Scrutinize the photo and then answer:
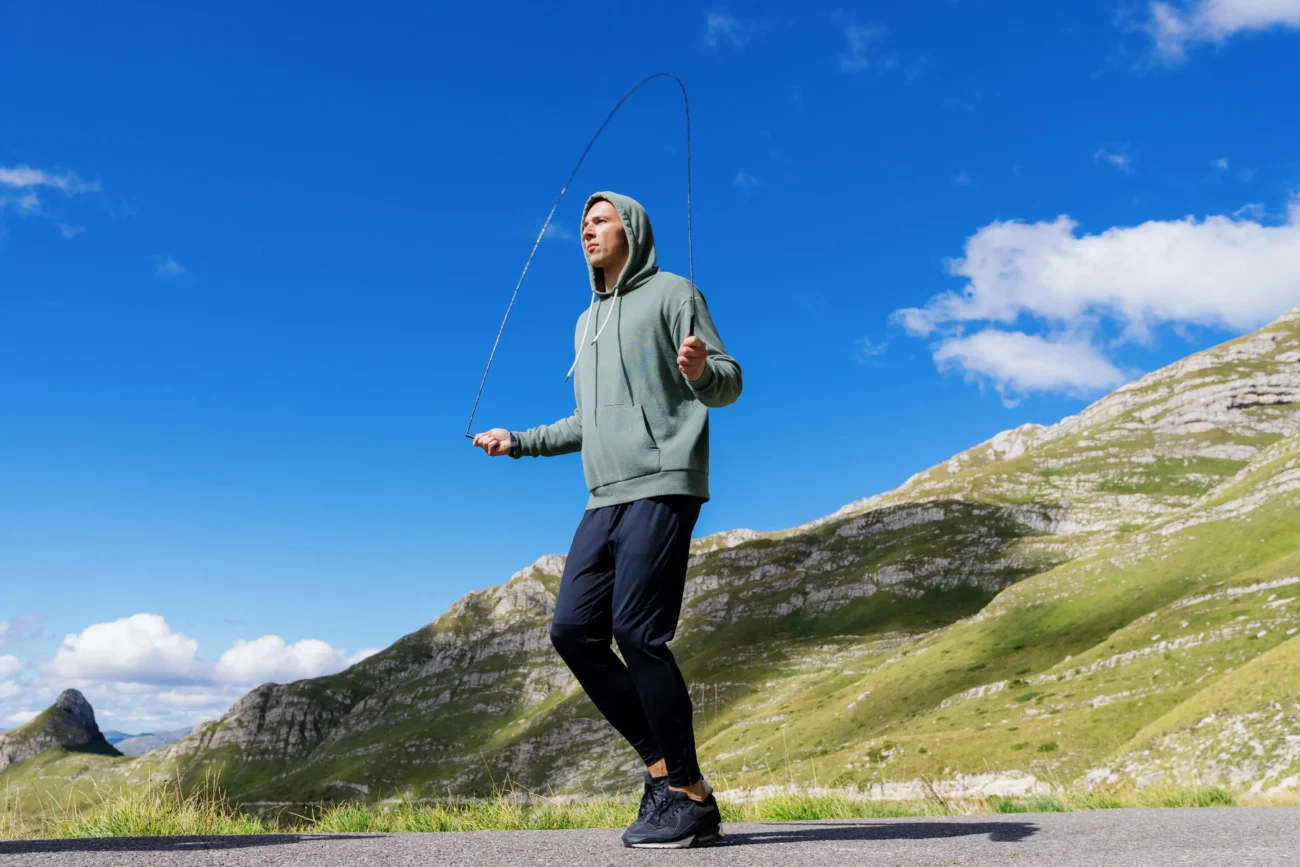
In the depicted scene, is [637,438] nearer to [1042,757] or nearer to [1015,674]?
[1042,757]

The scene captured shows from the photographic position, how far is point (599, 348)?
20.8 ft

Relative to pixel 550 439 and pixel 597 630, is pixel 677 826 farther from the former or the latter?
pixel 550 439

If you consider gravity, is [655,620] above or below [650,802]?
above

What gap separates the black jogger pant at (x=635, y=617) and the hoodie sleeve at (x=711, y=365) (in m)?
0.68

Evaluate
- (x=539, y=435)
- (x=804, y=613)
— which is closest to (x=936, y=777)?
(x=539, y=435)

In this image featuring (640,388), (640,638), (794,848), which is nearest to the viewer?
(794,848)

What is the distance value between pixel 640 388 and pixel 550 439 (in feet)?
3.59

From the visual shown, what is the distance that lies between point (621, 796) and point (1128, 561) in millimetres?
114369

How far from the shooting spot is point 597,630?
576 cm

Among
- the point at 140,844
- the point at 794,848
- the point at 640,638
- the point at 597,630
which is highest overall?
the point at 597,630

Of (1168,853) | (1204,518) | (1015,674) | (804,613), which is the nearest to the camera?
(1168,853)

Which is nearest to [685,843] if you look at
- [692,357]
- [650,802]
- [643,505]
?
[650,802]

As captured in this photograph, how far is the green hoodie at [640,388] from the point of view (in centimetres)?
565

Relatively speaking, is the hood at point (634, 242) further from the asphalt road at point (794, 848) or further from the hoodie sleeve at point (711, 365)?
the asphalt road at point (794, 848)
